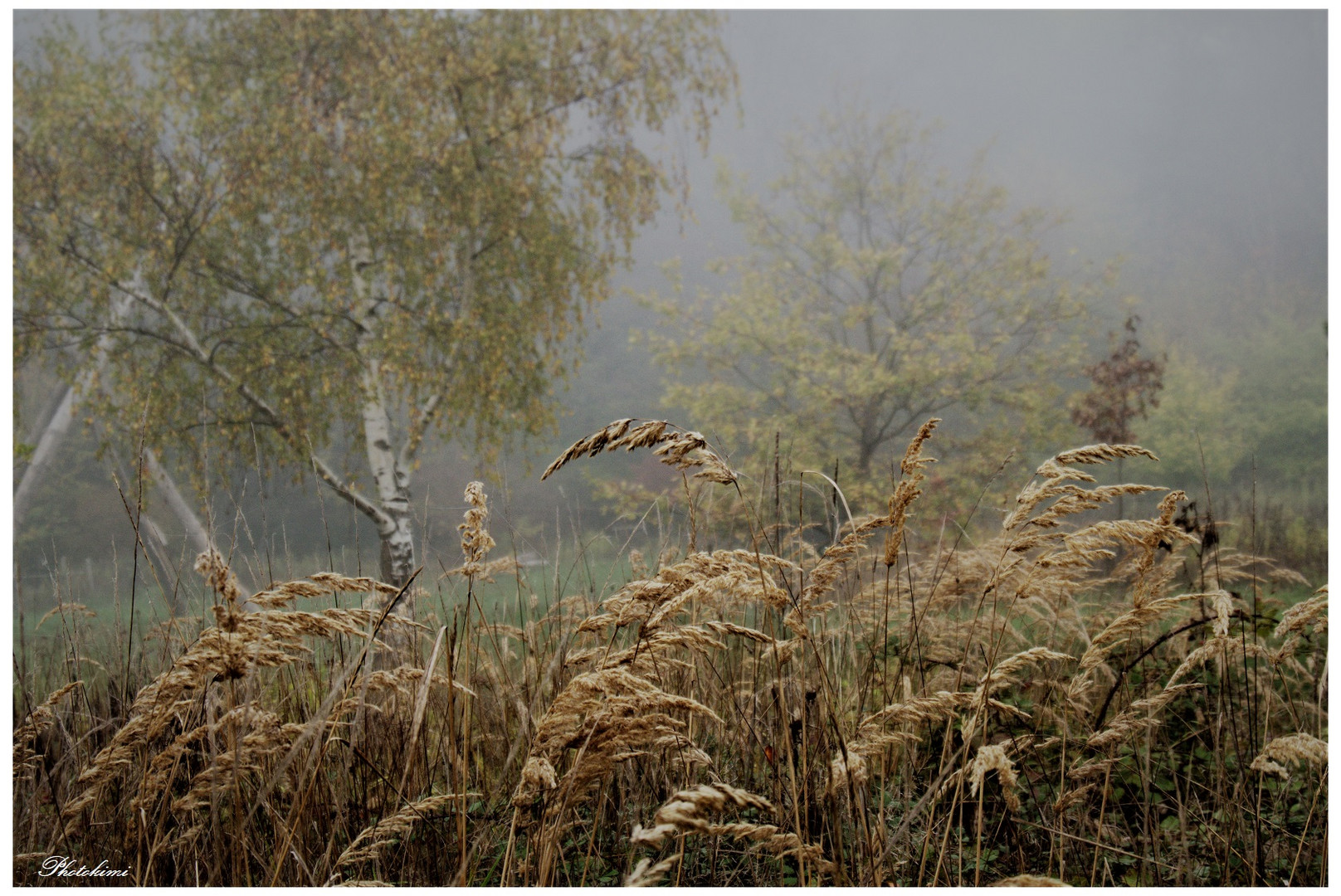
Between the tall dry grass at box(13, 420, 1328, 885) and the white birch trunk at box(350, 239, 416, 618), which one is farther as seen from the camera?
the white birch trunk at box(350, 239, 416, 618)

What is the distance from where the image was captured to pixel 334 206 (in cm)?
379

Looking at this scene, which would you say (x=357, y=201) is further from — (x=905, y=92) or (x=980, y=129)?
(x=980, y=129)

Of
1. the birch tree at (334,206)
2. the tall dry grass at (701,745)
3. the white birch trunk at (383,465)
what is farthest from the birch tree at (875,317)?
the tall dry grass at (701,745)

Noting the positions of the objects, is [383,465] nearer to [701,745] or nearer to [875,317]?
[701,745]

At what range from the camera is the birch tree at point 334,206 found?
3.57m

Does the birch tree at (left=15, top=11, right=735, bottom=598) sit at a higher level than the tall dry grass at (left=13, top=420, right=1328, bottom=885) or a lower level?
higher

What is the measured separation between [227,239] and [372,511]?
164 centimetres

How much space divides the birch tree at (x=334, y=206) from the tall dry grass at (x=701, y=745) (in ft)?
6.86

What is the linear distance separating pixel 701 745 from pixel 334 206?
349cm

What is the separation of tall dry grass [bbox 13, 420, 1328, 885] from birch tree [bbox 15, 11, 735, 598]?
2.09m

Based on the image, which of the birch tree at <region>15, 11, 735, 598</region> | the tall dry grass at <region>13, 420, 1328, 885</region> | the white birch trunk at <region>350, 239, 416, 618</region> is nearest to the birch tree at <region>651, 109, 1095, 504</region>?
the birch tree at <region>15, 11, 735, 598</region>

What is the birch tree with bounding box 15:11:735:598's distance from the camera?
357cm

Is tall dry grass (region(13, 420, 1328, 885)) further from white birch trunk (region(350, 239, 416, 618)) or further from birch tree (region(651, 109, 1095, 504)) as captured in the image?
birch tree (region(651, 109, 1095, 504))

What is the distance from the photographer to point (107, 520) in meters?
3.45
